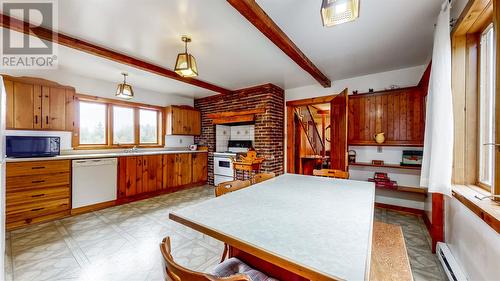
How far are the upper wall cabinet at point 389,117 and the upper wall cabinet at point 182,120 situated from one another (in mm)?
3815

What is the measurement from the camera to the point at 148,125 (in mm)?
4801

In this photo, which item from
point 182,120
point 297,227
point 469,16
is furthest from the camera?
point 182,120

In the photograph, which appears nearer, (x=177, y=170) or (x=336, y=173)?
(x=336, y=173)

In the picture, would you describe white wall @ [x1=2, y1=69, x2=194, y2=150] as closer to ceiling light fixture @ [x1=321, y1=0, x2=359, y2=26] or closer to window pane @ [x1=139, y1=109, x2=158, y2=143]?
window pane @ [x1=139, y1=109, x2=158, y2=143]

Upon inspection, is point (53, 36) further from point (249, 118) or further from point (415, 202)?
point (415, 202)

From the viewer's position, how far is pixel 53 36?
2188 mm

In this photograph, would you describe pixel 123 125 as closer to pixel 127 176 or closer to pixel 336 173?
pixel 127 176

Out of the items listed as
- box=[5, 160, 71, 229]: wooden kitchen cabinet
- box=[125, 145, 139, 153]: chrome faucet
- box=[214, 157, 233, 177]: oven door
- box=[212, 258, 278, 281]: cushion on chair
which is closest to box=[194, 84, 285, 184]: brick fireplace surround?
box=[214, 157, 233, 177]: oven door

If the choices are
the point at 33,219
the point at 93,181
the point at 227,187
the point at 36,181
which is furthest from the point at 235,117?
the point at 33,219

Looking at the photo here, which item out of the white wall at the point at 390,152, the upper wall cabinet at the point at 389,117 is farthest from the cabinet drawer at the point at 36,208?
the white wall at the point at 390,152

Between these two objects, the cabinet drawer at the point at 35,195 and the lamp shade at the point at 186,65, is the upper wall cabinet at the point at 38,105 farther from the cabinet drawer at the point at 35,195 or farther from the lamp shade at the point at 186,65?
the lamp shade at the point at 186,65

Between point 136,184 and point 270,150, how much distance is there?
2.76 m

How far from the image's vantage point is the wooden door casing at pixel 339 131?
3.07 meters

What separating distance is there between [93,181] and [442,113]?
15.2 feet
